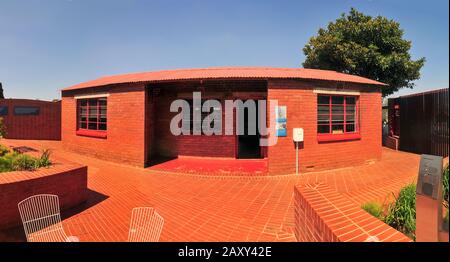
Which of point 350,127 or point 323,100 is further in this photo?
point 350,127

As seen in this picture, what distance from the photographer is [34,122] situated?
14625 mm

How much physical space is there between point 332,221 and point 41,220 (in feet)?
14.0

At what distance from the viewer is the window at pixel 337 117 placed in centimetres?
820

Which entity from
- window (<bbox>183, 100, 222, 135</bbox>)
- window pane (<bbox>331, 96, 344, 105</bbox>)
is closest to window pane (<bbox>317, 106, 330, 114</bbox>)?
window pane (<bbox>331, 96, 344, 105</bbox>)

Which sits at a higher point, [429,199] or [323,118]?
[323,118]

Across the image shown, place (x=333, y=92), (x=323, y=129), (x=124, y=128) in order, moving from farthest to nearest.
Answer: (x=124, y=128) → (x=323, y=129) → (x=333, y=92)

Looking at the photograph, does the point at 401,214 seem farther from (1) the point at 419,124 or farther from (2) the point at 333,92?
(1) the point at 419,124

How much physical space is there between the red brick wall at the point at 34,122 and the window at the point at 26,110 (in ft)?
0.47

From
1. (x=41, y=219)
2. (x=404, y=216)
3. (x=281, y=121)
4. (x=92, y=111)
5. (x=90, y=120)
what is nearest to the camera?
(x=404, y=216)

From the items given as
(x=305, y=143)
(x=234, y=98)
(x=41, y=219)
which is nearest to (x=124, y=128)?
(x=234, y=98)

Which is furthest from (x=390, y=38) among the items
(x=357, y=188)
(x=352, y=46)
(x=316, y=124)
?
(x=357, y=188)

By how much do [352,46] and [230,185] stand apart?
14504mm

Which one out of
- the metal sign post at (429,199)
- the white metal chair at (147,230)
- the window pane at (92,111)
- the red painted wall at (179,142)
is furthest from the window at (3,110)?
the metal sign post at (429,199)

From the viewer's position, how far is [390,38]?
589 inches
